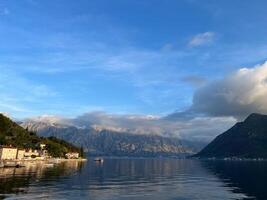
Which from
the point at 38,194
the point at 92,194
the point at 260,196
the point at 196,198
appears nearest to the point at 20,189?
the point at 38,194

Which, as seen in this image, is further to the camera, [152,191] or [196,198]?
[152,191]

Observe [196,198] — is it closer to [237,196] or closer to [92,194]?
[237,196]

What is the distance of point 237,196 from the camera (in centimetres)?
11050

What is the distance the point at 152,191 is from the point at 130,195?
13361 millimetres

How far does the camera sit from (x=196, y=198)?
102 m

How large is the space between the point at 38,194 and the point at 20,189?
408 inches

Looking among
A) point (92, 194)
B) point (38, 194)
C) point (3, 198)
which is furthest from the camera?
point (92, 194)

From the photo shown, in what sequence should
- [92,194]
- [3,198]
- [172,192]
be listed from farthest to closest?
[172,192] < [92,194] < [3,198]

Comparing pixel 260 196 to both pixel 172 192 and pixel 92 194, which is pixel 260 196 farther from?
pixel 92 194

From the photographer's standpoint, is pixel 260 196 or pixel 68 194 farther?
pixel 260 196

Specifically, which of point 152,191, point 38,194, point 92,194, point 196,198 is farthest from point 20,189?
point 196,198

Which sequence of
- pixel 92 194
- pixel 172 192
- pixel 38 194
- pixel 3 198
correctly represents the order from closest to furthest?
pixel 3 198
pixel 38 194
pixel 92 194
pixel 172 192

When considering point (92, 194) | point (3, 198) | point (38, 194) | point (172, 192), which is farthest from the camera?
point (172, 192)

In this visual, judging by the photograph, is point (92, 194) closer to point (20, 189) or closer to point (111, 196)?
point (111, 196)
